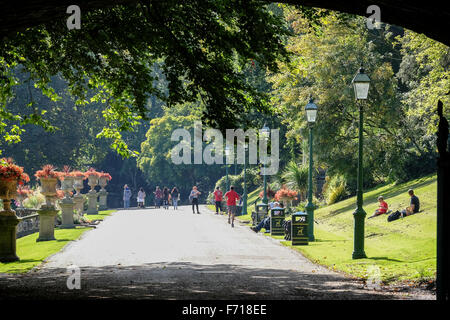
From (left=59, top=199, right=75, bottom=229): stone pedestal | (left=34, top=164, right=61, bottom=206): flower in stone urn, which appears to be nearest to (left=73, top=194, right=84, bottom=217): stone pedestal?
(left=59, top=199, right=75, bottom=229): stone pedestal

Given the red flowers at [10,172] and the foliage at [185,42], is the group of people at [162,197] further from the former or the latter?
the foliage at [185,42]

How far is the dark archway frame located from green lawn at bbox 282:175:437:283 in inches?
215

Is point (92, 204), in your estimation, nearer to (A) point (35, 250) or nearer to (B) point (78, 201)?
(B) point (78, 201)

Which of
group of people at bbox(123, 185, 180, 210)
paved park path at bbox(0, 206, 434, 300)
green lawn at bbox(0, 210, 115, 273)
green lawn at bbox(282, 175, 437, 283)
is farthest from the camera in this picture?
group of people at bbox(123, 185, 180, 210)

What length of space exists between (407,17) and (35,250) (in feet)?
49.8

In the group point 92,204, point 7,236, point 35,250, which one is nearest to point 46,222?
point 35,250

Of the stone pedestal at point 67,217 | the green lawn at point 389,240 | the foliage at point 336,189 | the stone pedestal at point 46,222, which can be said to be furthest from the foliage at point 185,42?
the foliage at point 336,189

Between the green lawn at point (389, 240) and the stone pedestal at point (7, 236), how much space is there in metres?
8.18

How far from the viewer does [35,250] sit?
830 inches

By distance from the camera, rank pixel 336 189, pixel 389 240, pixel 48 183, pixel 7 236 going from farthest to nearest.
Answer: pixel 336 189 < pixel 48 183 < pixel 389 240 < pixel 7 236

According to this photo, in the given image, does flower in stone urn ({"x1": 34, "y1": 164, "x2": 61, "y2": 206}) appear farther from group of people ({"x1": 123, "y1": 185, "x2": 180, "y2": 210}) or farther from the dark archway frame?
group of people ({"x1": 123, "y1": 185, "x2": 180, "y2": 210})

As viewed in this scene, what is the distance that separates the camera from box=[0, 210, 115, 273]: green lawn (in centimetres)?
1663

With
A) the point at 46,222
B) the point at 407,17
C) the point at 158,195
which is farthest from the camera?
the point at 158,195

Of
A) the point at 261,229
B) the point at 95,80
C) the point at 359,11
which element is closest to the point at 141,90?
the point at 95,80
